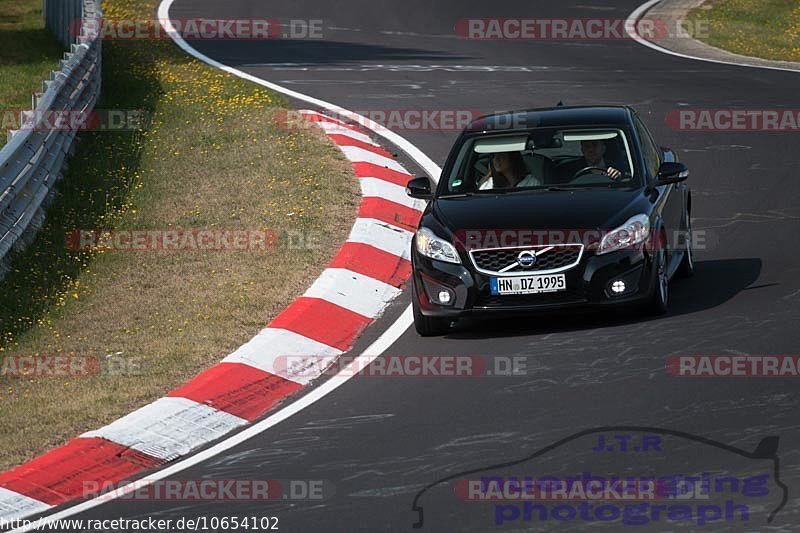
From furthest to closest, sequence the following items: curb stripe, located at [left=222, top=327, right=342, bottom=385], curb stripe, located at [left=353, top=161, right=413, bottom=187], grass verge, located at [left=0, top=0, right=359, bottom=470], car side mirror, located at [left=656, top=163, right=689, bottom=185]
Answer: curb stripe, located at [left=353, top=161, right=413, bottom=187] → car side mirror, located at [left=656, top=163, right=689, bottom=185] → curb stripe, located at [left=222, top=327, right=342, bottom=385] → grass verge, located at [left=0, top=0, right=359, bottom=470]

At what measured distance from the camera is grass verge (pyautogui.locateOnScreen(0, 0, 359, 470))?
9.64 meters

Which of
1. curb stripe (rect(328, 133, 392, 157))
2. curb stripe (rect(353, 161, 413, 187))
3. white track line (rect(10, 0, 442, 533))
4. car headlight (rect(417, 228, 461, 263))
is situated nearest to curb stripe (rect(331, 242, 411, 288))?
white track line (rect(10, 0, 442, 533))

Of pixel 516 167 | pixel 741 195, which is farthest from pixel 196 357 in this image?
pixel 741 195

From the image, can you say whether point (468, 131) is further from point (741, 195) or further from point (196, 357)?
point (741, 195)

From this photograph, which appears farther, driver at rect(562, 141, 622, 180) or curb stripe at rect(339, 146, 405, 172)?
curb stripe at rect(339, 146, 405, 172)

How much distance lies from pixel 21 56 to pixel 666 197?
1516cm

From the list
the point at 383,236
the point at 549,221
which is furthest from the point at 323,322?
the point at 383,236

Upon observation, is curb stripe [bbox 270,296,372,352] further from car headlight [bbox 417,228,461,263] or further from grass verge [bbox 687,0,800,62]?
grass verge [bbox 687,0,800,62]

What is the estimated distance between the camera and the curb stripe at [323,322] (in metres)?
10.6

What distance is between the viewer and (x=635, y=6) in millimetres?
31312

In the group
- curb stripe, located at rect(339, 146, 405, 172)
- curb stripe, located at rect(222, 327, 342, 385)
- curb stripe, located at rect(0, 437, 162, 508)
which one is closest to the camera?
curb stripe, located at rect(0, 437, 162, 508)

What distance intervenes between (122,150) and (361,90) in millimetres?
5036

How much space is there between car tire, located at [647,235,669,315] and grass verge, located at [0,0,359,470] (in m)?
2.82

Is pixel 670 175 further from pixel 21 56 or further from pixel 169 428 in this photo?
pixel 21 56
